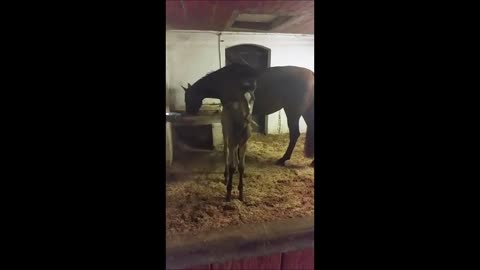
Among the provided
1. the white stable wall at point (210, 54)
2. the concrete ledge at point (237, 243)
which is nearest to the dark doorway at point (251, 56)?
the white stable wall at point (210, 54)

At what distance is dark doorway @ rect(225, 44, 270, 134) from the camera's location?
0.65 metres

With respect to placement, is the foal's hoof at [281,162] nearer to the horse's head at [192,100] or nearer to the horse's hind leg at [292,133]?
the horse's hind leg at [292,133]

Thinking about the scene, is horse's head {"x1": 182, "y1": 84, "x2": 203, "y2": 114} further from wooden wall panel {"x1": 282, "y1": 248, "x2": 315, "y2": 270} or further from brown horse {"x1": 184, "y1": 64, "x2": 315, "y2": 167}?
wooden wall panel {"x1": 282, "y1": 248, "x2": 315, "y2": 270}

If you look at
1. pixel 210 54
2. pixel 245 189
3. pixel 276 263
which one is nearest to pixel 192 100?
pixel 210 54

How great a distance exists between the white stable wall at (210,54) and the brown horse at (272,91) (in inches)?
0.4

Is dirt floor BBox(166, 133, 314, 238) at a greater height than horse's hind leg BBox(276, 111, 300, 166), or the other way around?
horse's hind leg BBox(276, 111, 300, 166)

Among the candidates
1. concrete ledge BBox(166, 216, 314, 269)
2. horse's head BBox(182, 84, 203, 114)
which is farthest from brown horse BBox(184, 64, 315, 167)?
concrete ledge BBox(166, 216, 314, 269)

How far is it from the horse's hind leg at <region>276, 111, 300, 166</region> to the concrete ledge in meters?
0.12
